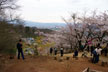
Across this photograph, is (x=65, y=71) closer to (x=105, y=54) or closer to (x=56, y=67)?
(x=56, y=67)

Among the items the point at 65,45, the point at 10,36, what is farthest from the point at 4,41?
the point at 65,45

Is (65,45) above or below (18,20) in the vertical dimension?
below

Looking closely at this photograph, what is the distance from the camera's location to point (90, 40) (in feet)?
49.3

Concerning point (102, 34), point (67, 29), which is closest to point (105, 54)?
point (102, 34)

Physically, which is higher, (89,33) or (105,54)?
(89,33)

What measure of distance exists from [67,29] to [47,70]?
11.7 metres

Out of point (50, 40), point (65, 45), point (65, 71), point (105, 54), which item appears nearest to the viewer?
point (65, 71)

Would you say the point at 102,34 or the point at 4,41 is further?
the point at 102,34

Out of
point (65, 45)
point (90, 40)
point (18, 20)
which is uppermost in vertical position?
point (18, 20)

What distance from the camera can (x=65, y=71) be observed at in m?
6.22

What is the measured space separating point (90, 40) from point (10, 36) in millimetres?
10453

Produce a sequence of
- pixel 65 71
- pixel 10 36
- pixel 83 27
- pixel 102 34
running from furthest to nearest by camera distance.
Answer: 1. pixel 83 27
2. pixel 102 34
3. pixel 10 36
4. pixel 65 71

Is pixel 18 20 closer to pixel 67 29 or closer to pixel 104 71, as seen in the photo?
pixel 67 29

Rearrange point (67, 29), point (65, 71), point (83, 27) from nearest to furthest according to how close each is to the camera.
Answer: point (65, 71), point (83, 27), point (67, 29)
